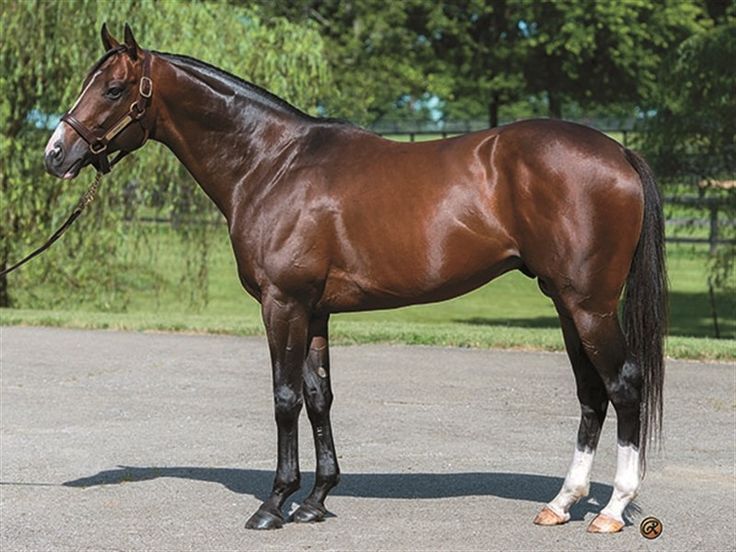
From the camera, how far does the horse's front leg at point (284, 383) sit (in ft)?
21.6

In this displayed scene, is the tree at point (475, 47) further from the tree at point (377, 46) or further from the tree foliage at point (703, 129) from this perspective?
the tree foliage at point (703, 129)

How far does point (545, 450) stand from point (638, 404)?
2.13 m

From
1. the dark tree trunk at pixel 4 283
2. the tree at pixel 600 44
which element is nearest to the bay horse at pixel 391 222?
the dark tree trunk at pixel 4 283

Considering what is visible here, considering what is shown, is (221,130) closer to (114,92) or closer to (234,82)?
(234,82)

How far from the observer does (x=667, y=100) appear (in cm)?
1775

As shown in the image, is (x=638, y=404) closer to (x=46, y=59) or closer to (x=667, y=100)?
(x=667, y=100)

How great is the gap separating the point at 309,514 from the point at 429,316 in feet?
49.8

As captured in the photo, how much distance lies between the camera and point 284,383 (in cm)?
670

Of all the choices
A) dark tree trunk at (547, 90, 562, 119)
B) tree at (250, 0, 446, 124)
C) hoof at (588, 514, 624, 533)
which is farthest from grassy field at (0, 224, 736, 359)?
dark tree trunk at (547, 90, 562, 119)

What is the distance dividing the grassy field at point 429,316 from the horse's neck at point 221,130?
651 cm

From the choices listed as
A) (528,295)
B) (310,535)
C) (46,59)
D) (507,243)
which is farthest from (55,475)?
(528,295)

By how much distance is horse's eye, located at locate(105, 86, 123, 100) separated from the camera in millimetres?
6742

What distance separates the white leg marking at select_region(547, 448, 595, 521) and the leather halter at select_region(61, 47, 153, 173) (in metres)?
2.86
